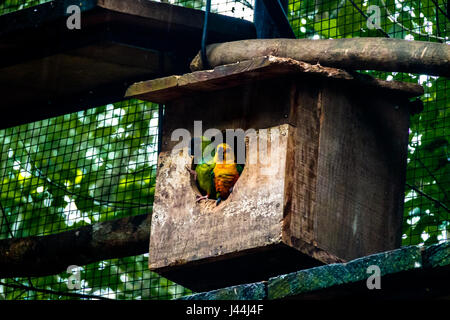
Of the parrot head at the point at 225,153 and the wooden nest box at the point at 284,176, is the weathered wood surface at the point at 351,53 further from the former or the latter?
the parrot head at the point at 225,153

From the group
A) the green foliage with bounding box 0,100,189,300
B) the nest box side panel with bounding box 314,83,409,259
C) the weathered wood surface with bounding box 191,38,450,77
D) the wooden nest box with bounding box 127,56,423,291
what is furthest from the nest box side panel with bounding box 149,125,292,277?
the green foliage with bounding box 0,100,189,300

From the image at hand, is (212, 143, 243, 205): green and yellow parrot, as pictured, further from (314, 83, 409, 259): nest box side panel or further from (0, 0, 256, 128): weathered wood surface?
(0, 0, 256, 128): weathered wood surface

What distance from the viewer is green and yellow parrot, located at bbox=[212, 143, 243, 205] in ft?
13.8

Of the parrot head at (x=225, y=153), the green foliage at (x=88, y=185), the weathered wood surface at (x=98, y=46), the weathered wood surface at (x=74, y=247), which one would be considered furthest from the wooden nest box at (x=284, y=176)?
the green foliage at (x=88, y=185)

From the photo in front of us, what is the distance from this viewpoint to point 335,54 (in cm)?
415

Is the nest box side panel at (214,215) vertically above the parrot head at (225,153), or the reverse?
the parrot head at (225,153)

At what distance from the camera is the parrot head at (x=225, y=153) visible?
167 inches

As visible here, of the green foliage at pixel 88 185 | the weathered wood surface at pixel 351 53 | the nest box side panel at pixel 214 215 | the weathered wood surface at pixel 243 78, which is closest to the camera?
the weathered wood surface at pixel 351 53

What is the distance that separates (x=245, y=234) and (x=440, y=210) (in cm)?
266

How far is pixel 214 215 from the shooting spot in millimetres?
4145

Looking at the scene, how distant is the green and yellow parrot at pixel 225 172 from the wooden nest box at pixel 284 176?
0.07 m

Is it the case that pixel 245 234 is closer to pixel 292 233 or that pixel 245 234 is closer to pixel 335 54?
pixel 292 233

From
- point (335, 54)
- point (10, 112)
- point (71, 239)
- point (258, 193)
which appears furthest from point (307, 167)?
point (10, 112)

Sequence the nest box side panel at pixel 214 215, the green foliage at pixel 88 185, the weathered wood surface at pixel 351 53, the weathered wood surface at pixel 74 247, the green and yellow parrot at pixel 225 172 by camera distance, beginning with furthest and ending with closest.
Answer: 1. the green foliage at pixel 88 185
2. the weathered wood surface at pixel 74 247
3. the green and yellow parrot at pixel 225 172
4. the nest box side panel at pixel 214 215
5. the weathered wood surface at pixel 351 53
